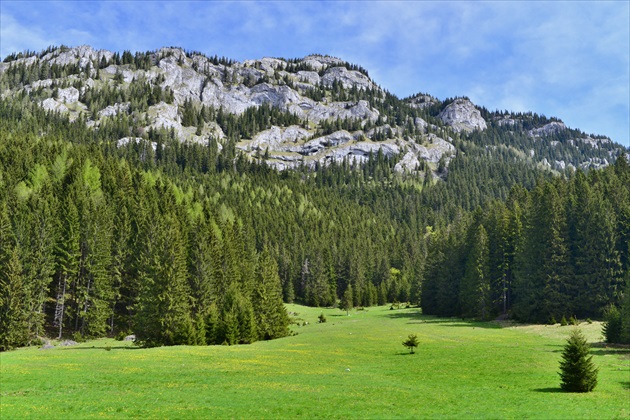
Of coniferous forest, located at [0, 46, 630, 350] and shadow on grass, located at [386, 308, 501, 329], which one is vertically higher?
coniferous forest, located at [0, 46, 630, 350]

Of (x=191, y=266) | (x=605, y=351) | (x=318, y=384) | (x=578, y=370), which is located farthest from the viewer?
(x=191, y=266)

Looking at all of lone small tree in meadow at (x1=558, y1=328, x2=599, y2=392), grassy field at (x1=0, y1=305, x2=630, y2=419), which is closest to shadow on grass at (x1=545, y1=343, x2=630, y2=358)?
grassy field at (x1=0, y1=305, x2=630, y2=419)

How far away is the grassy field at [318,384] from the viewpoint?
22.9 metres

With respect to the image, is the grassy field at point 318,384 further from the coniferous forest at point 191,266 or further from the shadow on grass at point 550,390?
the coniferous forest at point 191,266

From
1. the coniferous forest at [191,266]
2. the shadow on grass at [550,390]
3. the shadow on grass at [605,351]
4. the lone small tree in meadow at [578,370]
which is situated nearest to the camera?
the lone small tree in meadow at [578,370]

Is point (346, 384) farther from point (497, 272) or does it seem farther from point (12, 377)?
point (497, 272)

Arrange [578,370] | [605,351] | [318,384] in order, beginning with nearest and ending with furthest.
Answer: [578,370]
[318,384]
[605,351]

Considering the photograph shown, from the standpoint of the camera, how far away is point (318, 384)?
101 feet

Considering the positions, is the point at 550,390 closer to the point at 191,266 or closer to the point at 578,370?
the point at 578,370

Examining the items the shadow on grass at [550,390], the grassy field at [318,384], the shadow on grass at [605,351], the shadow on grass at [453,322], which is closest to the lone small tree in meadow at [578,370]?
the shadow on grass at [550,390]

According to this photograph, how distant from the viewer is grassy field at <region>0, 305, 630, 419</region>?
2291 centimetres

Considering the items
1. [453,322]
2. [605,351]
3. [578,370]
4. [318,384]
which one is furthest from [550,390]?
[453,322]

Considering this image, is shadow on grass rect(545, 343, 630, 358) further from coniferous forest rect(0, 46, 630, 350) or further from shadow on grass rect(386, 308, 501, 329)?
shadow on grass rect(386, 308, 501, 329)

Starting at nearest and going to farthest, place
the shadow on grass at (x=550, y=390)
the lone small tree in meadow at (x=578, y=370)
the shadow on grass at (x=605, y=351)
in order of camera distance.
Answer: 1. the lone small tree in meadow at (x=578, y=370)
2. the shadow on grass at (x=550, y=390)
3. the shadow on grass at (x=605, y=351)
